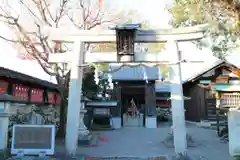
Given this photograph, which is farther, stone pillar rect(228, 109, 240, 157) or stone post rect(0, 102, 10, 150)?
stone pillar rect(228, 109, 240, 157)

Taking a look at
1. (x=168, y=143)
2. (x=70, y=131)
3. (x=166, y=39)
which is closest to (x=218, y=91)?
(x=168, y=143)

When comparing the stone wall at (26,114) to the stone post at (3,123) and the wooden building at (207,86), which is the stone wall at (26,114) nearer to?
the stone post at (3,123)

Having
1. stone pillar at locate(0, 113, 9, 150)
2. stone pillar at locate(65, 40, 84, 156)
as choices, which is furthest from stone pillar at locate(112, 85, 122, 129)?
stone pillar at locate(0, 113, 9, 150)

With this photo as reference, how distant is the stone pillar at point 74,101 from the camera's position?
1100 centimetres

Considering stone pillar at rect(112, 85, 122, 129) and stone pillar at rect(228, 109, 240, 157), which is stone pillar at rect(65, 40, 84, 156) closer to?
stone pillar at rect(228, 109, 240, 157)

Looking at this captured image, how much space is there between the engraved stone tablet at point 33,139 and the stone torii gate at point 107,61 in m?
1.77

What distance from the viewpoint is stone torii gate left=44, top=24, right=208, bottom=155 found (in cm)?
1095

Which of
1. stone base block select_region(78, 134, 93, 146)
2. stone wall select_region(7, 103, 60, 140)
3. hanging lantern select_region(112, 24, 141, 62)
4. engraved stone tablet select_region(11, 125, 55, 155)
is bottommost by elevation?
stone base block select_region(78, 134, 93, 146)

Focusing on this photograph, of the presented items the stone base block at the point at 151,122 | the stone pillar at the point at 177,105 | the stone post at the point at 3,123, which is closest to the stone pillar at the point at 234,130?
the stone pillar at the point at 177,105

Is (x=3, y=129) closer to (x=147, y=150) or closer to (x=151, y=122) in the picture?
(x=147, y=150)

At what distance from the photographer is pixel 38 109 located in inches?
637

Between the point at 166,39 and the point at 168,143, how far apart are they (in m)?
5.41

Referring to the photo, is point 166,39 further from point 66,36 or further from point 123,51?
point 66,36

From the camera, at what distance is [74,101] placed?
11.3 m
